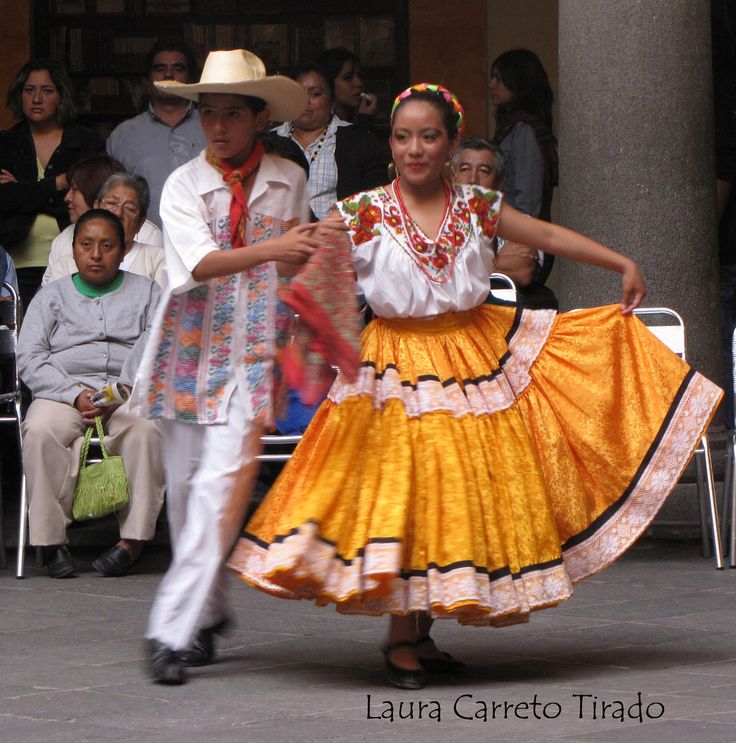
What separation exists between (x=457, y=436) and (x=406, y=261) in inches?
21.9

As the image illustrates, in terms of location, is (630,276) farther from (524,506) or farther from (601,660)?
(601,660)

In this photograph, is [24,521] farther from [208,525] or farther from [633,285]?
[633,285]

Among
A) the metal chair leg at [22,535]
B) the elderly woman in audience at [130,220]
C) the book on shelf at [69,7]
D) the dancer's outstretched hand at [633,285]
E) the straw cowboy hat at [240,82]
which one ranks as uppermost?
the book on shelf at [69,7]

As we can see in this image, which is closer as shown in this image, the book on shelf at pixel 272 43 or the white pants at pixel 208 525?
the white pants at pixel 208 525

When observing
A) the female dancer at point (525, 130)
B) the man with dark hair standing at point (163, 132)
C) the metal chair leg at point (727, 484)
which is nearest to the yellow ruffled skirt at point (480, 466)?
the metal chair leg at point (727, 484)

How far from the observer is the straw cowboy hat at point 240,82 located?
5.61 metres

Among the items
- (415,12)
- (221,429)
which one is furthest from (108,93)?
(221,429)

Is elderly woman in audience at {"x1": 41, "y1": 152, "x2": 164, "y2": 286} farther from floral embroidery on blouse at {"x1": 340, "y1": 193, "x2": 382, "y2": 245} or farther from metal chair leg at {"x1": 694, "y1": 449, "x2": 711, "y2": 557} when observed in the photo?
floral embroidery on blouse at {"x1": 340, "y1": 193, "x2": 382, "y2": 245}

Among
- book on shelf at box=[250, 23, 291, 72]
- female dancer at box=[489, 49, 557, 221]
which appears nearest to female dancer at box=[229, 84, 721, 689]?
female dancer at box=[489, 49, 557, 221]

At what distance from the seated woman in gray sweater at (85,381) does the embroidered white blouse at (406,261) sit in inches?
114

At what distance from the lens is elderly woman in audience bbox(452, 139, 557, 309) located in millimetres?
8492

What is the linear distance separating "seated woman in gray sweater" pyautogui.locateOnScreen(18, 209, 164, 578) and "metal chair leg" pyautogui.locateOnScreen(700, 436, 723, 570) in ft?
8.07

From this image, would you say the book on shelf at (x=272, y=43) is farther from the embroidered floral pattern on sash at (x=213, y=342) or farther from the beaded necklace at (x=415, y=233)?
the beaded necklace at (x=415, y=233)

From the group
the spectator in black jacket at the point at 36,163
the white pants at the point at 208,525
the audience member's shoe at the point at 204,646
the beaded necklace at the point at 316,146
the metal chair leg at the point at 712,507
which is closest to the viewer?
the white pants at the point at 208,525
